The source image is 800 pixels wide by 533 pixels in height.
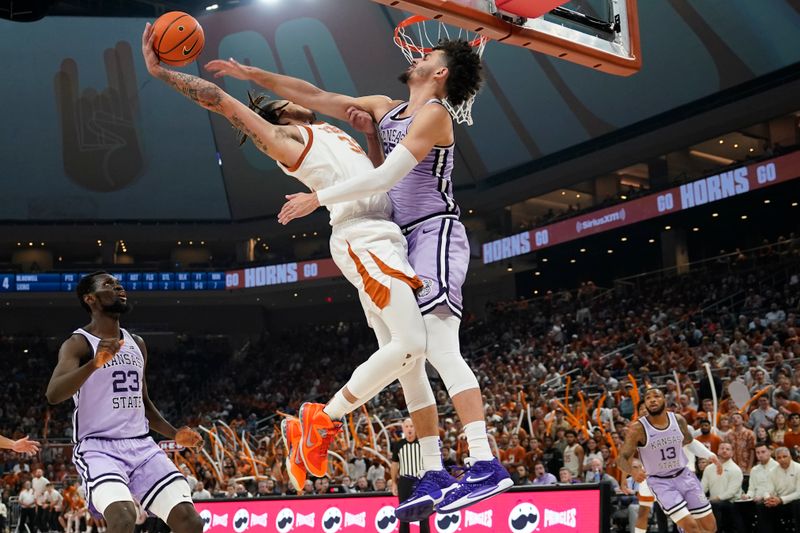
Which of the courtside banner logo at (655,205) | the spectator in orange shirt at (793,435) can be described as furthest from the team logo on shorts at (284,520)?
the courtside banner logo at (655,205)

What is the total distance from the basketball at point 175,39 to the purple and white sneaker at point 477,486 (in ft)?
8.99

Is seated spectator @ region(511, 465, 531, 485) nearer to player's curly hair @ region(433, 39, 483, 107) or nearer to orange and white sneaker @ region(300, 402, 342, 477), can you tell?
orange and white sneaker @ region(300, 402, 342, 477)

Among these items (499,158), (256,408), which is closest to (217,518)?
(256,408)

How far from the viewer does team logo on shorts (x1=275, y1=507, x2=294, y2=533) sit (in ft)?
31.3

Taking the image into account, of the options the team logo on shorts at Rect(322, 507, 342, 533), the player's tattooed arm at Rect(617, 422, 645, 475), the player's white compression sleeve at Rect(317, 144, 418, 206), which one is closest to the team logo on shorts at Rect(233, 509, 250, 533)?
the team logo on shorts at Rect(322, 507, 342, 533)

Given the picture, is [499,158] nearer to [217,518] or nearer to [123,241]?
[123,241]

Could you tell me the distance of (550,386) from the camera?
862 inches

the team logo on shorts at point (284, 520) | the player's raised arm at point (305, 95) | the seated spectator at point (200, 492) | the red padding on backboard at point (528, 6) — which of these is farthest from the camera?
the seated spectator at point (200, 492)

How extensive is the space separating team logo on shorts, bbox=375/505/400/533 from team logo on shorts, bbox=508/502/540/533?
1290 mm

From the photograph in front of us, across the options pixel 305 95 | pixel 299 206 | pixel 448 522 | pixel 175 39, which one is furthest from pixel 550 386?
pixel 299 206

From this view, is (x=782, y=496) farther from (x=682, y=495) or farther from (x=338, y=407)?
(x=338, y=407)

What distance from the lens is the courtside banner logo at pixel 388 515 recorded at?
752cm

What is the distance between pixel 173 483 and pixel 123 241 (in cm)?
3580

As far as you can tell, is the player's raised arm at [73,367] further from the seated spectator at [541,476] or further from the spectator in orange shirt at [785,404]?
the spectator in orange shirt at [785,404]
